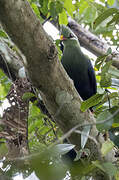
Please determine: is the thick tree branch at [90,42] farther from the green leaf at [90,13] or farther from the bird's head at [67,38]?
the green leaf at [90,13]

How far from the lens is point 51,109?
167 cm

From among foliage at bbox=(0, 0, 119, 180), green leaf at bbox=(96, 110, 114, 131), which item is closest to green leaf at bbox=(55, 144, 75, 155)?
foliage at bbox=(0, 0, 119, 180)

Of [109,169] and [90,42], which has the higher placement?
[109,169]

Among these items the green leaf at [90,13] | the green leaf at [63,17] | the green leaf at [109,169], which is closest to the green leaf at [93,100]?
the green leaf at [109,169]

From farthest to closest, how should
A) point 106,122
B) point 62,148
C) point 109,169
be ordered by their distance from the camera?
point 62,148, point 106,122, point 109,169

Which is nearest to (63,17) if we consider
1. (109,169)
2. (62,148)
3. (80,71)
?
(80,71)

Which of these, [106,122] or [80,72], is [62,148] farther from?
[80,72]

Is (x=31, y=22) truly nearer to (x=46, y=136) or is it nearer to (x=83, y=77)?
(x=46, y=136)

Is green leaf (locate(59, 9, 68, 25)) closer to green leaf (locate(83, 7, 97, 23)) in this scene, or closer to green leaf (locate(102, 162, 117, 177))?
green leaf (locate(83, 7, 97, 23))

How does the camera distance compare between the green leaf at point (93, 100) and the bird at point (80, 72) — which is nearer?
the green leaf at point (93, 100)

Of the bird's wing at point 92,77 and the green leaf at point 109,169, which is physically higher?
the green leaf at point 109,169

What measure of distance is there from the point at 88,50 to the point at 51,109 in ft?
6.75

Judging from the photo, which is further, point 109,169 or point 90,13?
point 90,13

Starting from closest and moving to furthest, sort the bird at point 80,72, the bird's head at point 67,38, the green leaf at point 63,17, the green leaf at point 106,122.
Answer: the green leaf at point 106,122, the green leaf at point 63,17, the bird at point 80,72, the bird's head at point 67,38
